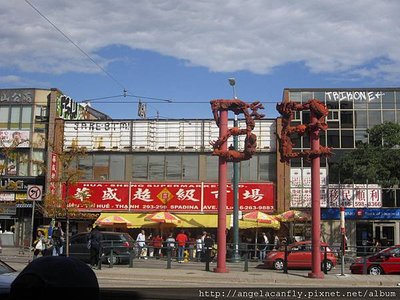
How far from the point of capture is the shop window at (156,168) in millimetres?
38906

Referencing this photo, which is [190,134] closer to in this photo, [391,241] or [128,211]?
[128,211]

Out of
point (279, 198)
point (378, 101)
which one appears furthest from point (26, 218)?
point (378, 101)

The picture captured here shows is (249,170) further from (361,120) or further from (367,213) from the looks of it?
(361,120)

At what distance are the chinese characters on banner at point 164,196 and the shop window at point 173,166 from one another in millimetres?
762

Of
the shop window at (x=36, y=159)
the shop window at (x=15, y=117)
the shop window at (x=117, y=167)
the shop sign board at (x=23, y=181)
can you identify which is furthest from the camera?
the shop window at (x=15, y=117)

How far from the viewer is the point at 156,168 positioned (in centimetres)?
3900

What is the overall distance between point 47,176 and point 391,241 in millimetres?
24558

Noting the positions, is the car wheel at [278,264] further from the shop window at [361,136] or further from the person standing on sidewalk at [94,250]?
the shop window at [361,136]

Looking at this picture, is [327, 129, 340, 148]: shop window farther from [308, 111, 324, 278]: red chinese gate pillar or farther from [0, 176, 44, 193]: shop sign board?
[0, 176, 44, 193]: shop sign board

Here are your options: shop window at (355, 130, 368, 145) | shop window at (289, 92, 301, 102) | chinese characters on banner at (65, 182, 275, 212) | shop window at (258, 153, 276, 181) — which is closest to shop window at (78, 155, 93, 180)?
chinese characters on banner at (65, 182, 275, 212)

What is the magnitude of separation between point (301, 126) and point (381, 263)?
687cm

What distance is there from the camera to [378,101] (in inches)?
1501

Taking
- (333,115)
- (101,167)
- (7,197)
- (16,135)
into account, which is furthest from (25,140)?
(333,115)

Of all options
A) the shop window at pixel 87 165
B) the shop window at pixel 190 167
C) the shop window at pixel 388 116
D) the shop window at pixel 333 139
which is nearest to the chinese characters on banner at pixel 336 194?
the shop window at pixel 333 139
